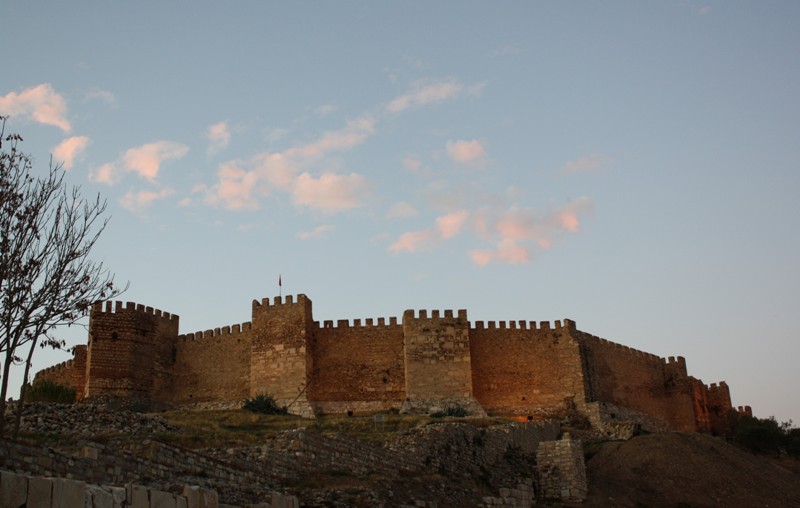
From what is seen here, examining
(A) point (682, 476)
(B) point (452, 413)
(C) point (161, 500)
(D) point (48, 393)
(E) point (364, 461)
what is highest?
(D) point (48, 393)

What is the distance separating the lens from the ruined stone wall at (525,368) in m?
41.2

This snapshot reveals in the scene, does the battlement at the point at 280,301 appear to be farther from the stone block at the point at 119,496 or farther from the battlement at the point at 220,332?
the stone block at the point at 119,496

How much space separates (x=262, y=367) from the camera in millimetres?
40469

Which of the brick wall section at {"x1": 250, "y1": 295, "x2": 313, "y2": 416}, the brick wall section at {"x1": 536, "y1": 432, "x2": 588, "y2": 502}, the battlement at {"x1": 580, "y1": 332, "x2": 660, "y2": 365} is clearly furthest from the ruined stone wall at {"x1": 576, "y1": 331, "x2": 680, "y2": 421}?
the brick wall section at {"x1": 536, "y1": 432, "x2": 588, "y2": 502}

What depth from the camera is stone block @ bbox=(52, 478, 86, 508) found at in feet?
31.4

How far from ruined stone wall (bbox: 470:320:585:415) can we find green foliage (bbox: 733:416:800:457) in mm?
7121

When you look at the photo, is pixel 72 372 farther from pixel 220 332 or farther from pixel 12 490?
pixel 12 490

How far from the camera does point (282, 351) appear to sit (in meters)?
40.6

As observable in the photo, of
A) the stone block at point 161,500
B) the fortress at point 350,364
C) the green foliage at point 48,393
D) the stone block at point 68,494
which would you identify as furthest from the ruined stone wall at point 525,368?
the stone block at point 68,494

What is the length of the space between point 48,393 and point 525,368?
20.1 meters

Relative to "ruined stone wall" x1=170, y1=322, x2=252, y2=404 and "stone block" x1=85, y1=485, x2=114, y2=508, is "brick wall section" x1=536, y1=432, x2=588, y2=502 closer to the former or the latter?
"ruined stone wall" x1=170, y1=322, x2=252, y2=404

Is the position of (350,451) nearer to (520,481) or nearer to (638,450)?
(520,481)

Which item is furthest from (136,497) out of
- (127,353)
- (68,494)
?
(127,353)

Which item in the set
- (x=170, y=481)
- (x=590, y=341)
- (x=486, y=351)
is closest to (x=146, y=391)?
(x=486, y=351)
